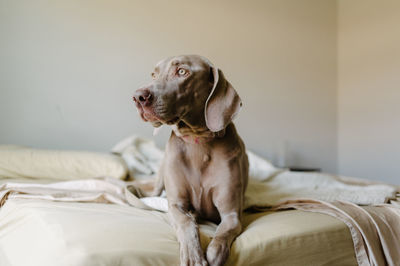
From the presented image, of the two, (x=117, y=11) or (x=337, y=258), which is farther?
(x=117, y=11)

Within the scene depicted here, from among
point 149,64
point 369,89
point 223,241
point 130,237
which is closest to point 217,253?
point 223,241

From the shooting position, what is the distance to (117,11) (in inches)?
117

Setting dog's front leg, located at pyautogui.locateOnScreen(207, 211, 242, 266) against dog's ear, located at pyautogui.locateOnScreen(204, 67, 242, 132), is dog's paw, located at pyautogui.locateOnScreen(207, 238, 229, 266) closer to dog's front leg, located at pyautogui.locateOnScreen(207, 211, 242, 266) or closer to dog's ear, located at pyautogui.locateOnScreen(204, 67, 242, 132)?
dog's front leg, located at pyautogui.locateOnScreen(207, 211, 242, 266)

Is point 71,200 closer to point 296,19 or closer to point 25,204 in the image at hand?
point 25,204

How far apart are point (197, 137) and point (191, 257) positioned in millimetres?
535

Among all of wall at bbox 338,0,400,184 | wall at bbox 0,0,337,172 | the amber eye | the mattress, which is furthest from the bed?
wall at bbox 338,0,400,184

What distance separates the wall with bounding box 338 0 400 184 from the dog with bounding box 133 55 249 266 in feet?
10.5

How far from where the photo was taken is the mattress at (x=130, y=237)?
78cm

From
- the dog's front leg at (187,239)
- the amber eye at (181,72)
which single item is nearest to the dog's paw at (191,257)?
the dog's front leg at (187,239)

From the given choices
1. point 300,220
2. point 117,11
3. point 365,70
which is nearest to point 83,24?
point 117,11

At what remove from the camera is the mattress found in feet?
2.54

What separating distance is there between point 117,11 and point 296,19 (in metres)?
2.47

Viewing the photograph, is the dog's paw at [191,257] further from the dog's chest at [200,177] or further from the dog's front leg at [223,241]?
the dog's chest at [200,177]

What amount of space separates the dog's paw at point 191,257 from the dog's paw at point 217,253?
0.02m
